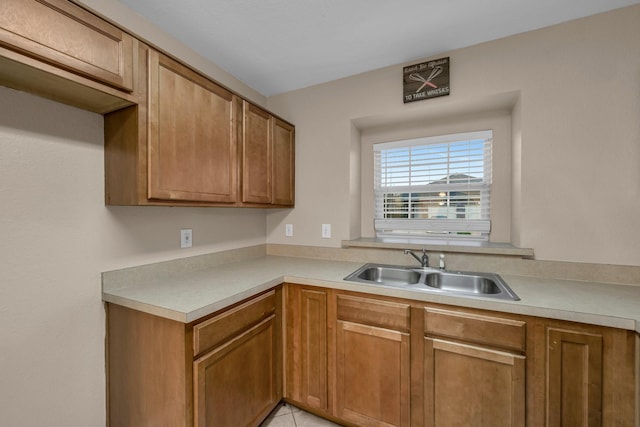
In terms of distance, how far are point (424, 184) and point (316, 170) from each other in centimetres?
96

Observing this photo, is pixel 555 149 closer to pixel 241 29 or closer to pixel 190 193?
pixel 241 29

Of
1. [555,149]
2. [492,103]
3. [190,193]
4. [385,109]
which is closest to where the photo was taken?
[190,193]

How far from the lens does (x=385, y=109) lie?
206 cm

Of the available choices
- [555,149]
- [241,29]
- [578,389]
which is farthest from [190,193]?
[555,149]

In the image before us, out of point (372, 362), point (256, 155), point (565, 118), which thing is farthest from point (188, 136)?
point (565, 118)

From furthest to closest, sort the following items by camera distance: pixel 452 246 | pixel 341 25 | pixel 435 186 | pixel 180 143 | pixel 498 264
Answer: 1. pixel 435 186
2. pixel 452 246
3. pixel 498 264
4. pixel 341 25
5. pixel 180 143

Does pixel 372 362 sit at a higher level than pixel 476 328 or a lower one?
lower

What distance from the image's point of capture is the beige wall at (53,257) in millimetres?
1077

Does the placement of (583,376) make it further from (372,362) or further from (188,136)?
(188,136)

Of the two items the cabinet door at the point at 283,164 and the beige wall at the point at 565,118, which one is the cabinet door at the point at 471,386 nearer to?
the beige wall at the point at 565,118

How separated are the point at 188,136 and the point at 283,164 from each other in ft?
2.97

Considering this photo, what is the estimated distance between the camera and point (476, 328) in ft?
4.18

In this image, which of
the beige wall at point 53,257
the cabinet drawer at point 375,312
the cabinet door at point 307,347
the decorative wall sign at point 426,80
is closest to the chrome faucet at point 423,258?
the cabinet drawer at point 375,312

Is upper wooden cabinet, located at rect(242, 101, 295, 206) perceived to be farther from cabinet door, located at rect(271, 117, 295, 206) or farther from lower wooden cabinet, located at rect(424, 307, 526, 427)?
lower wooden cabinet, located at rect(424, 307, 526, 427)
